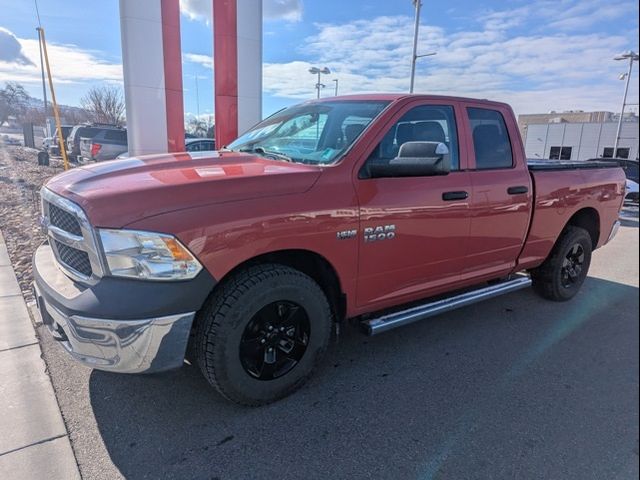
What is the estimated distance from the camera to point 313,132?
11.6ft

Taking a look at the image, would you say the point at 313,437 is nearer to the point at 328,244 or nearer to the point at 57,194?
the point at 328,244

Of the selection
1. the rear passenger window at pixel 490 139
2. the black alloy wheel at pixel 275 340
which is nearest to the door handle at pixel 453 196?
the rear passenger window at pixel 490 139

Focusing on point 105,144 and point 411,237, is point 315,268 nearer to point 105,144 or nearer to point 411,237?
point 411,237

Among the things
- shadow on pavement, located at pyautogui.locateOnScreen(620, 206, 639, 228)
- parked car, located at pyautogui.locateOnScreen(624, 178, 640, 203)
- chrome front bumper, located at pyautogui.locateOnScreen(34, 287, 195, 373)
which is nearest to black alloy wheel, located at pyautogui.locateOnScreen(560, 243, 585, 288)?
chrome front bumper, located at pyautogui.locateOnScreen(34, 287, 195, 373)

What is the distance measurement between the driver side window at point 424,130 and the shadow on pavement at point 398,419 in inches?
63.1

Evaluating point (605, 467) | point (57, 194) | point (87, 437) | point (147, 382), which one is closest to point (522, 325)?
point (605, 467)

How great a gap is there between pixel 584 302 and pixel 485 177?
7.90 ft

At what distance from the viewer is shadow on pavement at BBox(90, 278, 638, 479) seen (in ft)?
7.74

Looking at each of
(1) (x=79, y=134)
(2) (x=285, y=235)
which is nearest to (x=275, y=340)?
(2) (x=285, y=235)

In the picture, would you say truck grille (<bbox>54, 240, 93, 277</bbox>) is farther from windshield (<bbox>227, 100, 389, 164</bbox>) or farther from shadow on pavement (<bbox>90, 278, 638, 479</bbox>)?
windshield (<bbox>227, 100, 389, 164</bbox>)

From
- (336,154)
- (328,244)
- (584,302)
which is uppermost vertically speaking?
(336,154)

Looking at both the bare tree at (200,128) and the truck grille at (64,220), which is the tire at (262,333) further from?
the bare tree at (200,128)

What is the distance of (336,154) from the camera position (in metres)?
3.02

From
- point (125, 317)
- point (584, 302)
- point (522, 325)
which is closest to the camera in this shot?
point (125, 317)
